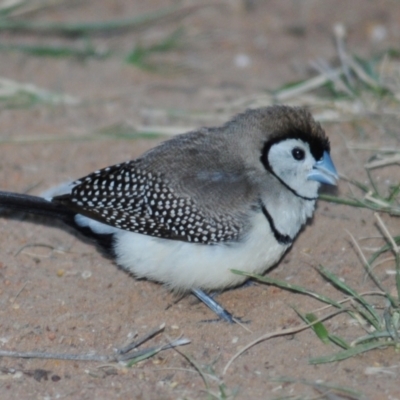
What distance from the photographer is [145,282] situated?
15.1 feet

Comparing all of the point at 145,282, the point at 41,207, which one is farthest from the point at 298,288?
the point at 41,207

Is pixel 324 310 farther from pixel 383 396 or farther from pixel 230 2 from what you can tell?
pixel 230 2

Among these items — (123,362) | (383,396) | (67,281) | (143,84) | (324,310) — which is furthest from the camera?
(143,84)

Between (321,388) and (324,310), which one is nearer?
(321,388)

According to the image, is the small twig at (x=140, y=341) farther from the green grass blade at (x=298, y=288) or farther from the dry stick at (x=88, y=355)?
the green grass blade at (x=298, y=288)

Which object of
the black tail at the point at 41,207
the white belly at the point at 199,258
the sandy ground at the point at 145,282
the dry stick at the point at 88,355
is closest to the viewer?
the sandy ground at the point at 145,282

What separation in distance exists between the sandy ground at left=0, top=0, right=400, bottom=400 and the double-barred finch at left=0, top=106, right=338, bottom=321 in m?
0.23

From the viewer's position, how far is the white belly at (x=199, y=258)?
4238 mm

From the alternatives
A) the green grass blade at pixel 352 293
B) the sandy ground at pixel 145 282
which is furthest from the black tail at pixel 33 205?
the green grass blade at pixel 352 293

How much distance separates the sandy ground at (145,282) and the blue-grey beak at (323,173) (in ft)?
1.35

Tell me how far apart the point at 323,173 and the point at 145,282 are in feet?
3.40

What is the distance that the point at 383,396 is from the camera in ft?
11.6

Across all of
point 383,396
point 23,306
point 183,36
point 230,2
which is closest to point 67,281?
point 23,306

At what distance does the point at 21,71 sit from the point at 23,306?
3.03 meters
